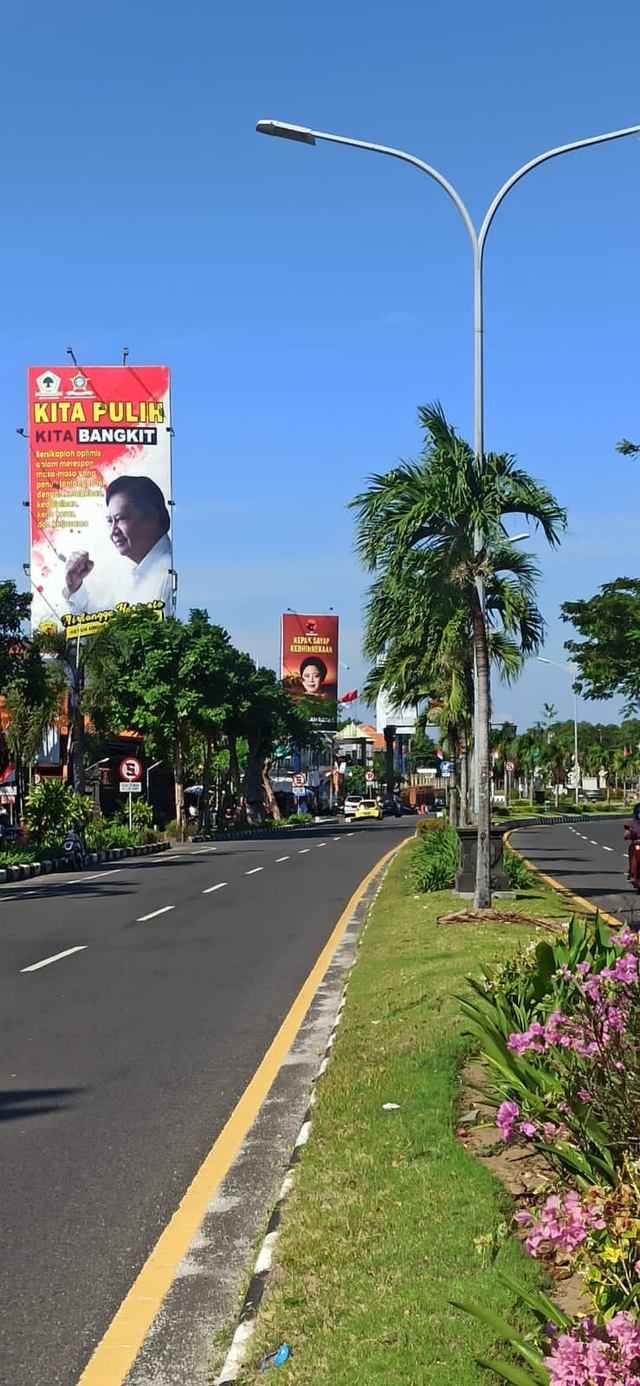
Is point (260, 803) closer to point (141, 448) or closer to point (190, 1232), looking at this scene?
point (141, 448)

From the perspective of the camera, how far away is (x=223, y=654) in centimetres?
6109

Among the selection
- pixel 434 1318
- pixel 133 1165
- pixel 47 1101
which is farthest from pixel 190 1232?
pixel 47 1101

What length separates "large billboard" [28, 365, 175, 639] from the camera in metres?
94.6

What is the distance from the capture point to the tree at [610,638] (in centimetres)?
5609

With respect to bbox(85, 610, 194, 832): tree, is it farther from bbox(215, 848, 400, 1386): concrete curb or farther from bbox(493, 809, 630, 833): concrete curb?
bbox(215, 848, 400, 1386): concrete curb

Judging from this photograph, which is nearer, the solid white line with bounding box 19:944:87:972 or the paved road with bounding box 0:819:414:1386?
the paved road with bounding box 0:819:414:1386

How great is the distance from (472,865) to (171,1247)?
12599 millimetres

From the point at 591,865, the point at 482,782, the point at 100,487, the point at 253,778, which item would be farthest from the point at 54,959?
the point at 100,487

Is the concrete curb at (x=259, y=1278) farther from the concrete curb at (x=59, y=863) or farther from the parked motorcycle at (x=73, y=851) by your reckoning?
the parked motorcycle at (x=73, y=851)

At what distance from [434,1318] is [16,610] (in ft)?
101

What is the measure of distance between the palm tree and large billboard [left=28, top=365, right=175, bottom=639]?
79227 mm

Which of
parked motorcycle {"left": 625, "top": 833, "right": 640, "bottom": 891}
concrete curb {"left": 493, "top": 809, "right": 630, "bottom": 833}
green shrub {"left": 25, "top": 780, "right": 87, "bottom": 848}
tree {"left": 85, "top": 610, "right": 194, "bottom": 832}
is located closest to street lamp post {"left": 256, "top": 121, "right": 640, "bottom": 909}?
parked motorcycle {"left": 625, "top": 833, "right": 640, "bottom": 891}

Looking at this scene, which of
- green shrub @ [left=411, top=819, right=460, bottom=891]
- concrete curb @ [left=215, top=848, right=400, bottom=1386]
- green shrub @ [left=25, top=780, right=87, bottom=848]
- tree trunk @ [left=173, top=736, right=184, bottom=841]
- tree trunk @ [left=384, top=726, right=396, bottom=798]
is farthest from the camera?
tree trunk @ [left=384, top=726, right=396, bottom=798]

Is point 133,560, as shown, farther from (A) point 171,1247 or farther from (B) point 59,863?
(A) point 171,1247
